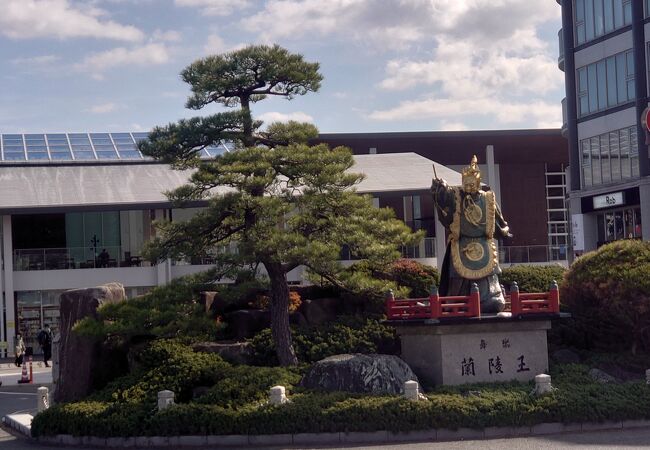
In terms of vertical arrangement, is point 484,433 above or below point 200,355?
below

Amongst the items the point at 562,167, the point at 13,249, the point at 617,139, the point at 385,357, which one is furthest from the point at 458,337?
the point at 562,167

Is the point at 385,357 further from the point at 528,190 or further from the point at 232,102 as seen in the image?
the point at 528,190

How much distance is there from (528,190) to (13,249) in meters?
30.5

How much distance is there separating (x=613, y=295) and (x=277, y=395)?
8824 millimetres

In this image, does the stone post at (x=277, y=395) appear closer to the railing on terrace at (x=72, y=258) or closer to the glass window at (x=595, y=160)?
the railing on terrace at (x=72, y=258)

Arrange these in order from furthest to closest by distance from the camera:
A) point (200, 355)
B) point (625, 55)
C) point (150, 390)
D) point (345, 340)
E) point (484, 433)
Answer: point (625, 55)
point (345, 340)
point (200, 355)
point (150, 390)
point (484, 433)

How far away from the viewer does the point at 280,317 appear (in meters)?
21.8

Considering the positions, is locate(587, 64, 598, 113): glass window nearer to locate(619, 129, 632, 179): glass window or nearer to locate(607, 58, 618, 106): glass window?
locate(607, 58, 618, 106): glass window

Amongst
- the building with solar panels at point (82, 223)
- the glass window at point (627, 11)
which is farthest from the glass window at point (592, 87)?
the building with solar panels at point (82, 223)

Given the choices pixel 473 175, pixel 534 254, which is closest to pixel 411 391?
pixel 473 175

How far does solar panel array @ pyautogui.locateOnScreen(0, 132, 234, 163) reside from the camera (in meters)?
47.2

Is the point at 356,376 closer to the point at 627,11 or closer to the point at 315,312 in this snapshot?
the point at 315,312

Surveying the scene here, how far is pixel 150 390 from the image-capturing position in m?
19.5

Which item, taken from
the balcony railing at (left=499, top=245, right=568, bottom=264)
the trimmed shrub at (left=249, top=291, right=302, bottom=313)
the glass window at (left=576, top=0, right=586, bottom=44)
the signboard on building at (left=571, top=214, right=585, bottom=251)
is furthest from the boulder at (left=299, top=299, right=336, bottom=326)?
the glass window at (left=576, top=0, right=586, bottom=44)
